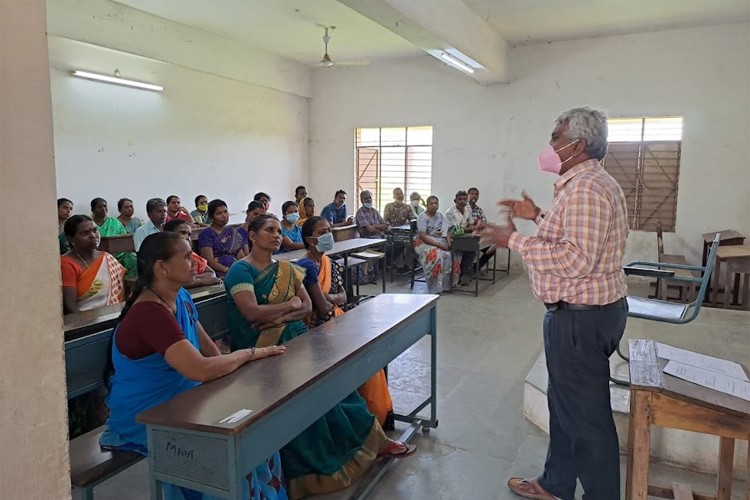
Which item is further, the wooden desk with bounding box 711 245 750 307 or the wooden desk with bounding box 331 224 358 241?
the wooden desk with bounding box 331 224 358 241

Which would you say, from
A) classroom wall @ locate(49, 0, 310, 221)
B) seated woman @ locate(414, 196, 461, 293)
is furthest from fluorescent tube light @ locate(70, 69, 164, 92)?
seated woman @ locate(414, 196, 461, 293)

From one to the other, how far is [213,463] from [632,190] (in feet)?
23.3

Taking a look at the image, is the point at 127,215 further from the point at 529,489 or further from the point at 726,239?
the point at 726,239

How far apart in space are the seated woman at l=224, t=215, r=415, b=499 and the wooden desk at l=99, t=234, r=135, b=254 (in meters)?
2.38

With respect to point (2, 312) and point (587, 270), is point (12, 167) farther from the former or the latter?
point (587, 270)

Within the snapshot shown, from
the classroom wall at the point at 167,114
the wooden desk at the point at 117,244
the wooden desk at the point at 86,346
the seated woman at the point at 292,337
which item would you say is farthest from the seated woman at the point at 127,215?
the seated woman at the point at 292,337

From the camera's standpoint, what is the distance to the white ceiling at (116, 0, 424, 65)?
6.21 metres

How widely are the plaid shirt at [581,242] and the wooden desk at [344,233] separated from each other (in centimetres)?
444

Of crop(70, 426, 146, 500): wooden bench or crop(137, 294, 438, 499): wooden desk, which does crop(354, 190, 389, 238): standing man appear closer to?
crop(137, 294, 438, 499): wooden desk

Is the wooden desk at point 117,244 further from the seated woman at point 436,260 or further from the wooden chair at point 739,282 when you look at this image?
the wooden chair at point 739,282

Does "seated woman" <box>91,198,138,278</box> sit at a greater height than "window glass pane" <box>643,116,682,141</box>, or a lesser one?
lesser

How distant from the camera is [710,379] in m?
1.78

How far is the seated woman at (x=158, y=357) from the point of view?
1.73 meters

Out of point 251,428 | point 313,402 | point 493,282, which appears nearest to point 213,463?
point 251,428
